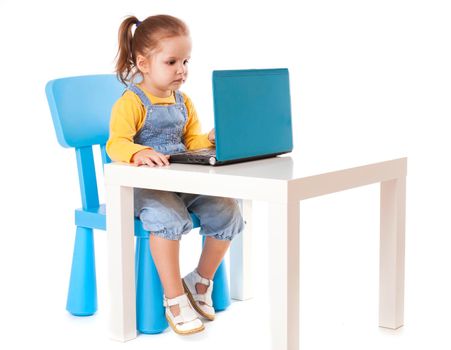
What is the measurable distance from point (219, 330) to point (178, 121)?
0.53 metres

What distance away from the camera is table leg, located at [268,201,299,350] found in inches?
74.6

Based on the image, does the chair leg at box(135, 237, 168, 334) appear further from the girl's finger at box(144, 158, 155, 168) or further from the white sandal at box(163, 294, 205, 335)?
the girl's finger at box(144, 158, 155, 168)

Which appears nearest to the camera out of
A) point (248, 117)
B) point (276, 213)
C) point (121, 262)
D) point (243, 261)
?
point (276, 213)

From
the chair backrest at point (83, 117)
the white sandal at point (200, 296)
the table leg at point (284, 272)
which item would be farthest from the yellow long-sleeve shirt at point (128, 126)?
the table leg at point (284, 272)

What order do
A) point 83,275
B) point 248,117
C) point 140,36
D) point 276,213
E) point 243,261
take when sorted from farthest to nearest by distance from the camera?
point 243,261 → point 83,275 → point 140,36 → point 248,117 → point 276,213

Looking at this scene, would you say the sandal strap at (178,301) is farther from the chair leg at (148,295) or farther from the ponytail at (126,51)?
the ponytail at (126,51)

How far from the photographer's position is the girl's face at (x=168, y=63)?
2.28 metres

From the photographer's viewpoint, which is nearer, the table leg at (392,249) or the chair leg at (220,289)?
the table leg at (392,249)

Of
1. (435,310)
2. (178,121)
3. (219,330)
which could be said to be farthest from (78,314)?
(435,310)

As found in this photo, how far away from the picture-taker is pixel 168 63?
7.49ft

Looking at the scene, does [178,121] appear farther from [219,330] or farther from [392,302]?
[392,302]

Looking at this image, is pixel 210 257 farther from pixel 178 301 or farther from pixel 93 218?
pixel 93 218

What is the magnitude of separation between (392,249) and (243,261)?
18.0 inches

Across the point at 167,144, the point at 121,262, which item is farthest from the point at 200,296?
the point at 167,144
